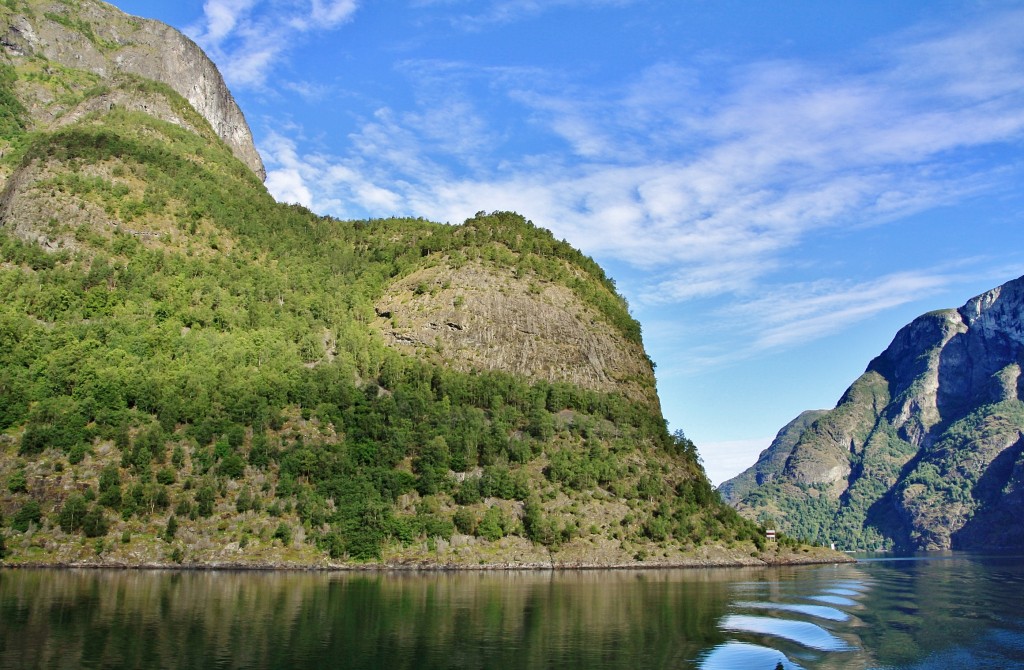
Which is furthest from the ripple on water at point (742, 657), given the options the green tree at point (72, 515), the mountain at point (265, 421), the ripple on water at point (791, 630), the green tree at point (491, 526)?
the green tree at point (72, 515)

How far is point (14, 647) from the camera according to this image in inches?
1905

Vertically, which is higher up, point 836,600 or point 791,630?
point 791,630

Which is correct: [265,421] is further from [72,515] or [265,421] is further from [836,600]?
[836,600]

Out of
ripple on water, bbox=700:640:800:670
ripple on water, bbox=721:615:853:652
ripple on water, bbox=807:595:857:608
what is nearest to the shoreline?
ripple on water, bbox=807:595:857:608

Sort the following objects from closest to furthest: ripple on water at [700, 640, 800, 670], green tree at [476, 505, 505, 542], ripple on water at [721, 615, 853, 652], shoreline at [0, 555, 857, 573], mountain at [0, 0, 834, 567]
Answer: ripple on water at [700, 640, 800, 670]
ripple on water at [721, 615, 853, 652]
shoreline at [0, 555, 857, 573]
mountain at [0, 0, 834, 567]
green tree at [476, 505, 505, 542]

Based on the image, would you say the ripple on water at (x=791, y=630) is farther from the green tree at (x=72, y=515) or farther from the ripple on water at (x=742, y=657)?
the green tree at (x=72, y=515)

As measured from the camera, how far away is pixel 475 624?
6544 cm

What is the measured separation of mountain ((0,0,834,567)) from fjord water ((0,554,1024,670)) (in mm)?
18696

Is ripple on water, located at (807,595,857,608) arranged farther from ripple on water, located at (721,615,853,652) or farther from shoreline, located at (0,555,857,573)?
shoreline, located at (0,555,857,573)

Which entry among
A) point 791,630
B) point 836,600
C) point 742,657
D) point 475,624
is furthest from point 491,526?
point 742,657

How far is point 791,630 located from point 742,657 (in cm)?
1674

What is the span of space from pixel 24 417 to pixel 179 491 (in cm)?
2998

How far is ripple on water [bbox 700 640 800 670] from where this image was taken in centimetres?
5109

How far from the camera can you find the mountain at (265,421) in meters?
122
